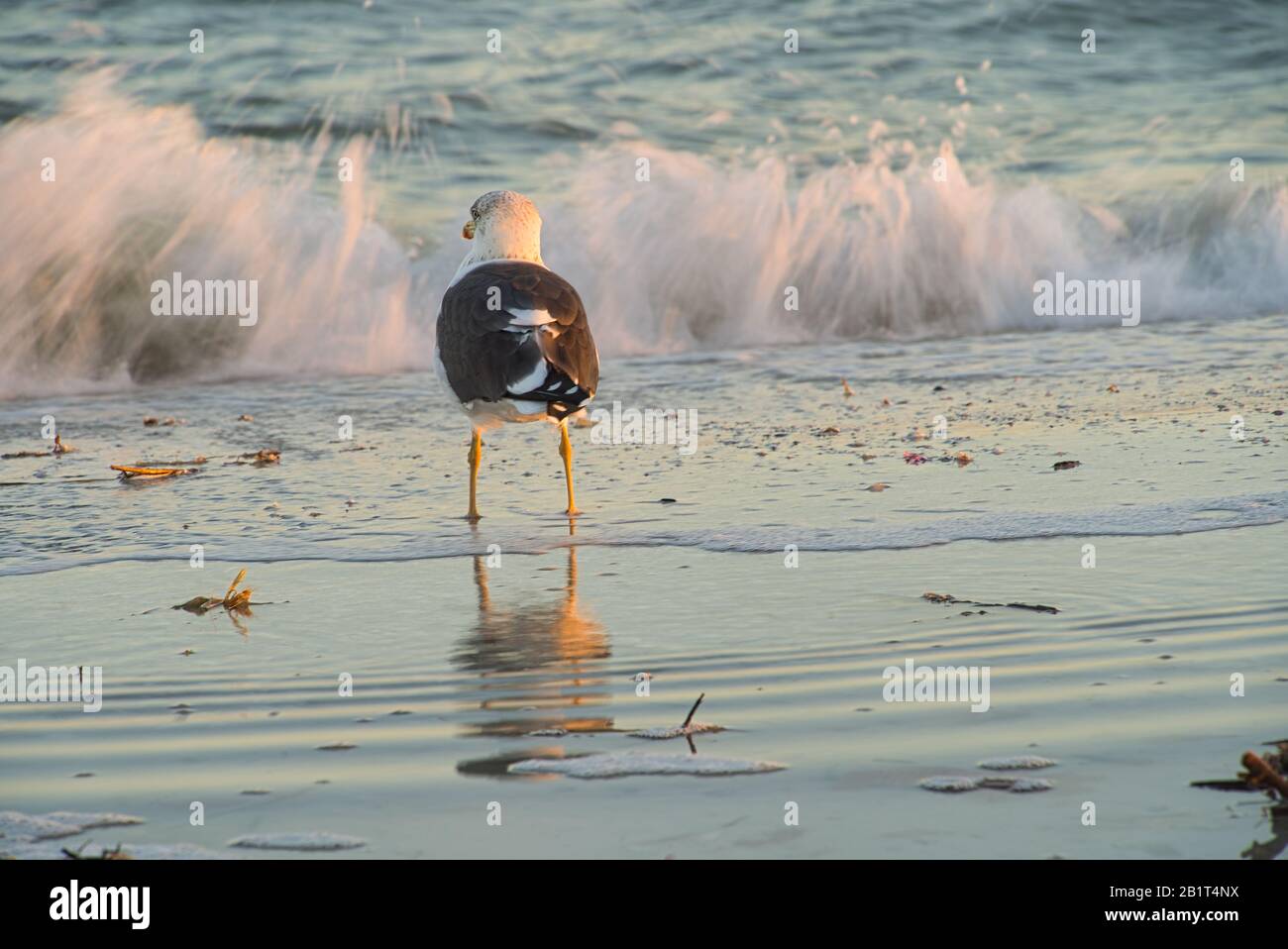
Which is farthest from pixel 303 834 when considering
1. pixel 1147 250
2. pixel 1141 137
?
pixel 1141 137

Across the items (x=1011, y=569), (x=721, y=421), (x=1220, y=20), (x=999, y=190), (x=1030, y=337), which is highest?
(x=1220, y=20)

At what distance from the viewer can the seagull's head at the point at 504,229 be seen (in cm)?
754

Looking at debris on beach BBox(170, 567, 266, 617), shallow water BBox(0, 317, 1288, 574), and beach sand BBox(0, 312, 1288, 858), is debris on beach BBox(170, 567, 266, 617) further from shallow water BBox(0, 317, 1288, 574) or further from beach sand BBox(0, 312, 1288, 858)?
shallow water BBox(0, 317, 1288, 574)

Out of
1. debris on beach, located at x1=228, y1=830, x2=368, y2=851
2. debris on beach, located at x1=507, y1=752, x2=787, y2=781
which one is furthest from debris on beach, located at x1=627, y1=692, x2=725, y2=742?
debris on beach, located at x1=228, y1=830, x2=368, y2=851

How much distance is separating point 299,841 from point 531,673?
1.33 m

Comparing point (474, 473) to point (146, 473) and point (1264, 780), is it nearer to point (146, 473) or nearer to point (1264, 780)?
point (146, 473)

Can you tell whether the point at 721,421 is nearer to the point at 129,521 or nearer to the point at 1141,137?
the point at 129,521

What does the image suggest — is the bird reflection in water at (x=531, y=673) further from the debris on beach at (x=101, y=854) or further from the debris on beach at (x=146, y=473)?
the debris on beach at (x=146, y=473)

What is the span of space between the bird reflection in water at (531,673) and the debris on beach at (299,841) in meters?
0.43

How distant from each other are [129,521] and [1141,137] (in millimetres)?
13705

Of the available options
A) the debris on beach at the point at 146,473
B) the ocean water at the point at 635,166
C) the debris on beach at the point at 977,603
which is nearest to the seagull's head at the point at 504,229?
the debris on beach at the point at 146,473

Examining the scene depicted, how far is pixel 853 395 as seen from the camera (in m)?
9.41

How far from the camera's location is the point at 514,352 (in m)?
6.59

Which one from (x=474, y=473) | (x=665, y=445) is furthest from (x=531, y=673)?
(x=665, y=445)
